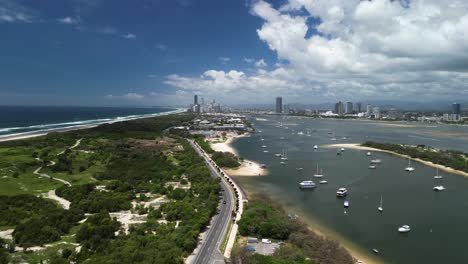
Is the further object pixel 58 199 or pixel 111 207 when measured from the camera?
pixel 58 199

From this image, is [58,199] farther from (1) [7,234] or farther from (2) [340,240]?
(2) [340,240]

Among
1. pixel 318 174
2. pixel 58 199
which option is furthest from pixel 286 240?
pixel 318 174

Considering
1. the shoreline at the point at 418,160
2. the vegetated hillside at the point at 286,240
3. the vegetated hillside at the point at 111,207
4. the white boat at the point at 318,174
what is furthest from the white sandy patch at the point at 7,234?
the shoreline at the point at 418,160

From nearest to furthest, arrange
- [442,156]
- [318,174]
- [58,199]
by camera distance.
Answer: [58,199] → [318,174] → [442,156]

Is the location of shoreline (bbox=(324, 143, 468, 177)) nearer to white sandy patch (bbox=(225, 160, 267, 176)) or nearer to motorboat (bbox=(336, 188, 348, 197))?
motorboat (bbox=(336, 188, 348, 197))

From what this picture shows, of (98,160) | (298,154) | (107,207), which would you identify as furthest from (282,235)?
(298,154)

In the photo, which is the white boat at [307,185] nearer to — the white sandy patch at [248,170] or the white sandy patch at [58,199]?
the white sandy patch at [248,170]
